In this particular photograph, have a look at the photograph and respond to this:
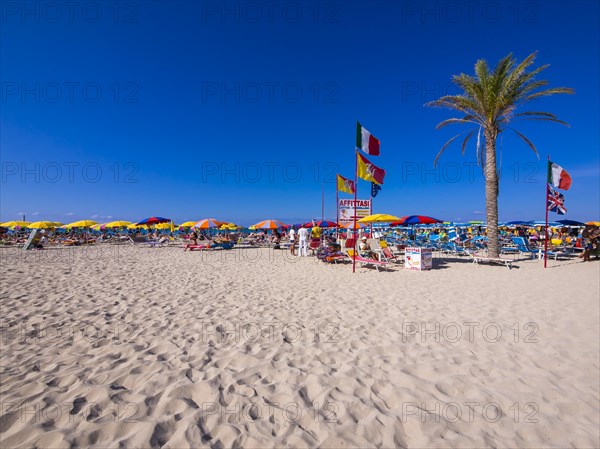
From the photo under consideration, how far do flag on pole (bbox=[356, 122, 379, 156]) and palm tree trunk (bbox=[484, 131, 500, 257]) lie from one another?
6.35 m

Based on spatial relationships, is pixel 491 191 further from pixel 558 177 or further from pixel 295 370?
pixel 295 370

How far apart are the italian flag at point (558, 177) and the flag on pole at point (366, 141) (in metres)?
7.61

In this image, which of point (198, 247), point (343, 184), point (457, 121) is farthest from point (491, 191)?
point (198, 247)

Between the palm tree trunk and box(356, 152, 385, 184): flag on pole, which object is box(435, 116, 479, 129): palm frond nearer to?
the palm tree trunk

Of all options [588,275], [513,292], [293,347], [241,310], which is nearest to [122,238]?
[241,310]

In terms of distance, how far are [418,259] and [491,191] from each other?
18.7 ft

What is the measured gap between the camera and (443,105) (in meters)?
13.4

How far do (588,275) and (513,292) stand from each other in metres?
5.00

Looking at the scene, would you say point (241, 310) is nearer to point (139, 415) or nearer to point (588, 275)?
point (139, 415)

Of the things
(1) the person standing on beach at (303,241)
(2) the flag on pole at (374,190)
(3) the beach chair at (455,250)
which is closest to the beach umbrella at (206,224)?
(1) the person standing on beach at (303,241)

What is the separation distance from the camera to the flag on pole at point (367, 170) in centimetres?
1013

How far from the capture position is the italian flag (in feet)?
36.8

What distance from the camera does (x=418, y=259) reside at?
10539 millimetres

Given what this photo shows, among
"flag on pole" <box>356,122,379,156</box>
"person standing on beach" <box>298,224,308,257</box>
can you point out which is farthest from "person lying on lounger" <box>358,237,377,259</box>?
"flag on pole" <box>356,122,379,156</box>
